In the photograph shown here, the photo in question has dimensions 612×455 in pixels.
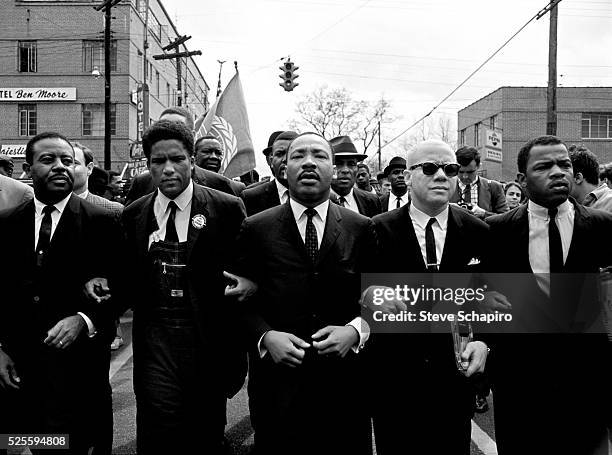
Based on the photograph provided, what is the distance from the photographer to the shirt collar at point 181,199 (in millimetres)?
3982

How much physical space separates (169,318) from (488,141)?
73.8 feet

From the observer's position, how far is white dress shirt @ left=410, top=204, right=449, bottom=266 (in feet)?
12.1

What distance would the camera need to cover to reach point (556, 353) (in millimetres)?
3551

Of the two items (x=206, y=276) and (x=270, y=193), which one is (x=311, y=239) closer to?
(x=206, y=276)

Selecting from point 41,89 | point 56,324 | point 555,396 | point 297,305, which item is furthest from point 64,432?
point 41,89

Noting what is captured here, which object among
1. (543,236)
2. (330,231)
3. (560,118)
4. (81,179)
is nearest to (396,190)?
(81,179)

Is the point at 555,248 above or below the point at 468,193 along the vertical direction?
below

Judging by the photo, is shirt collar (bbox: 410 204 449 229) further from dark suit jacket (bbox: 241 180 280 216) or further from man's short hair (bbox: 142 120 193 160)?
dark suit jacket (bbox: 241 180 280 216)

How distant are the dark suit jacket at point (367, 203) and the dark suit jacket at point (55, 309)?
11.5ft

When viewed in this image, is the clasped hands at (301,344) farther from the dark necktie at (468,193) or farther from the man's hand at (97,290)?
the dark necktie at (468,193)

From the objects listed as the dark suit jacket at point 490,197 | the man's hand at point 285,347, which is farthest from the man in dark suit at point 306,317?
the dark suit jacket at point 490,197

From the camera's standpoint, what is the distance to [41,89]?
4216 cm

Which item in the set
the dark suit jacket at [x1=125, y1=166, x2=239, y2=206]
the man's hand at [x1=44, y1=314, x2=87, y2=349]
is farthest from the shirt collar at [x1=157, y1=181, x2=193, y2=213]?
the dark suit jacket at [x1=125, y1=166, x2=239, y2=206]

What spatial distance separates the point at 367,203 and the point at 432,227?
3522 mm
